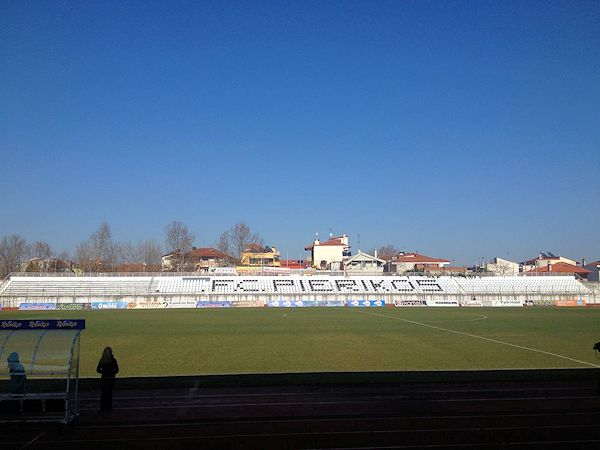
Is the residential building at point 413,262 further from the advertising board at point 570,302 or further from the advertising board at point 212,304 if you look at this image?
the advertising board at point 212,304

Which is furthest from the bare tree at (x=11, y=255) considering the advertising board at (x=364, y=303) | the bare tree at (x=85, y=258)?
the advertising board at (x=364, y=303)

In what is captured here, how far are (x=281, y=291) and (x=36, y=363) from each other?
64811mm

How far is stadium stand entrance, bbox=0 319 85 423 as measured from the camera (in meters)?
12.7

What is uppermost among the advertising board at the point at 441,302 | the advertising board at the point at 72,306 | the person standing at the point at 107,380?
the person standing at the point at 107,380

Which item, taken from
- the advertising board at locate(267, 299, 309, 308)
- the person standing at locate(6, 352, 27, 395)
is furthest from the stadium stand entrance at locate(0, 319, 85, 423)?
the advertising board at locate(267, 299, 309, 308)

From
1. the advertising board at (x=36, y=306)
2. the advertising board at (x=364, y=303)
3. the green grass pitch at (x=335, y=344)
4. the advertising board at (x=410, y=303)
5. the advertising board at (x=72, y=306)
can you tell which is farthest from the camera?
the advertising board at (x=410, y=303)

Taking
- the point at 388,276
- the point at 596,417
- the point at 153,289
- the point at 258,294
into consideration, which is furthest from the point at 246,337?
the point at 388,276

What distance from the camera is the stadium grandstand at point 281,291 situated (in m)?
68.2

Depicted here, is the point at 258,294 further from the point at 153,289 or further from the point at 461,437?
the point at 461,437

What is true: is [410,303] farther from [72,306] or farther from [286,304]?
[72,306]

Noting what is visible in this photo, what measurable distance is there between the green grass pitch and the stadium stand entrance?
283 inches

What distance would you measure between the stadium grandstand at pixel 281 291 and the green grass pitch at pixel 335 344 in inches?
884

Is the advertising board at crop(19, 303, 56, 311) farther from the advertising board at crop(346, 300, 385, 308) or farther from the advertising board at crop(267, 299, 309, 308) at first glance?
the advertising board at crop(346, 300, 385, 308)

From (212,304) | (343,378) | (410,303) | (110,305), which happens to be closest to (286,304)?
(212,304)
